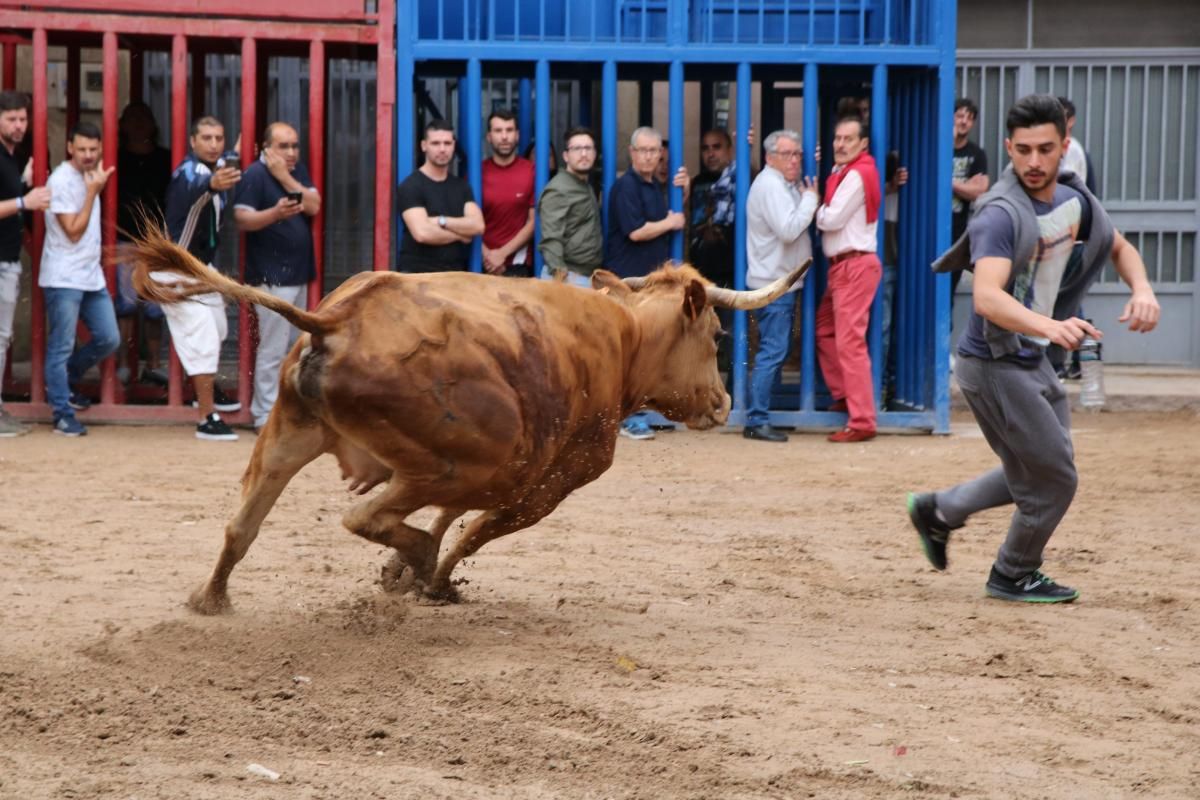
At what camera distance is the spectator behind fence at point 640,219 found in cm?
1101

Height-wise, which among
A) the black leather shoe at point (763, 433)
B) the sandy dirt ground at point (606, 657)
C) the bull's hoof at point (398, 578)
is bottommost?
the sandy dirt ground at point (606, 657)

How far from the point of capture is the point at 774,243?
36.3ft

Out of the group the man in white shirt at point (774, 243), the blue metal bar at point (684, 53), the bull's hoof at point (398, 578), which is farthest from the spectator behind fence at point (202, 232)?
the bull's hoof at point (398, 578)

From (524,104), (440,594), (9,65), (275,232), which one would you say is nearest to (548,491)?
(440,594)

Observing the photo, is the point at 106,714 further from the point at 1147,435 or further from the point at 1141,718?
the point at 1147,435

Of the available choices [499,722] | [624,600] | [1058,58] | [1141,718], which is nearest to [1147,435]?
[1058,58]

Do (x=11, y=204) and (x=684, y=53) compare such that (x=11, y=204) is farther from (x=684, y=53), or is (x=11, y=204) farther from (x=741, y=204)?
(x=741, y=204)

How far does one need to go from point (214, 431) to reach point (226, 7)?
8.57ft

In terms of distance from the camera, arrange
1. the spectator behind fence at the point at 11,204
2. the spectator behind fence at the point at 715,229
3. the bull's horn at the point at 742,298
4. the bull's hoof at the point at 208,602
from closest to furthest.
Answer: the bull's hoof at the point at 208,602, the bull's horn at the point at 742,298, the spectator behind fence at the point at 11,204, the spectator behind fence at the point at 715,229

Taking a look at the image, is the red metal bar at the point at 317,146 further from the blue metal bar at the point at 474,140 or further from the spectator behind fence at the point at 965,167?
the spectator behind fence at the point at 965,167

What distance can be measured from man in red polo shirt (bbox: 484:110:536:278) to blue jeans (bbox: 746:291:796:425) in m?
1.56

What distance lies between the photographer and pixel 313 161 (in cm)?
1105

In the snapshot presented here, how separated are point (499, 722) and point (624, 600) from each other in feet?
6.05

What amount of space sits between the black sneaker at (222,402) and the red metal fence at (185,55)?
0.05 metres
